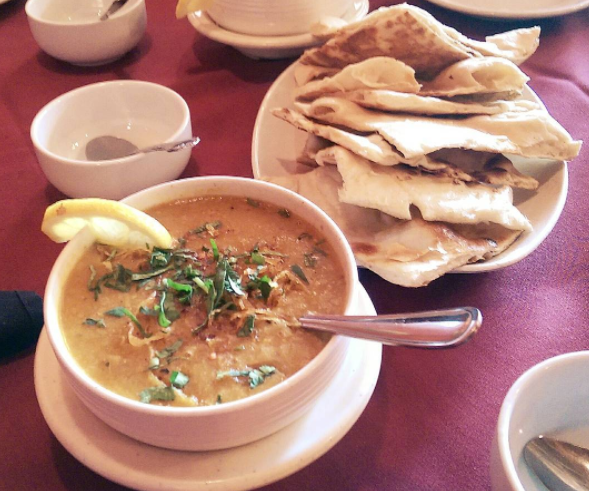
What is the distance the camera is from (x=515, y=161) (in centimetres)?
119

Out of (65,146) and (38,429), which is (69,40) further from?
(38,429)

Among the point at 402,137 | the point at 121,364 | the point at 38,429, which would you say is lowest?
the point at 38,429

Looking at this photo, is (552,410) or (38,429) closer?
(552,410)

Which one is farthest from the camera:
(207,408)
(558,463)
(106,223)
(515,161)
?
(515,161)

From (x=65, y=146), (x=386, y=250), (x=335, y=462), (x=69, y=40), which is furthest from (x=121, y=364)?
(x=69, y=40)

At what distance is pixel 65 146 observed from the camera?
1307 mm

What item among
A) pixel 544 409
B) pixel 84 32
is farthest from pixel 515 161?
pixel 84 32

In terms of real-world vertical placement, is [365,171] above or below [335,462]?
above

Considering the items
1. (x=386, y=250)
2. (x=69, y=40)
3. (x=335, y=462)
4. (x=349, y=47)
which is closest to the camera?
(x=335, y=462)

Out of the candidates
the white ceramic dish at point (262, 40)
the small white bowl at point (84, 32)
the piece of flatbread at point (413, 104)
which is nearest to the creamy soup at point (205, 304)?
the piece of flatbread at point (413, 104)

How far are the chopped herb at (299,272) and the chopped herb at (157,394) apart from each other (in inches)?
9.9

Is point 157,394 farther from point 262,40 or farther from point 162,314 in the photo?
point 262,40

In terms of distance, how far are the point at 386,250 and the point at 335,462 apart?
361 millimetres

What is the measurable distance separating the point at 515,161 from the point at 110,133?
993mm
